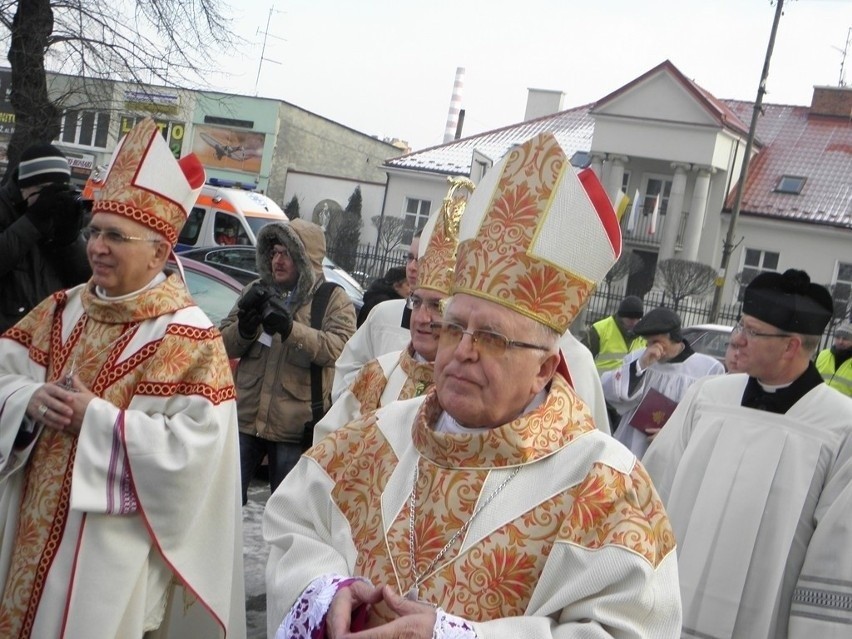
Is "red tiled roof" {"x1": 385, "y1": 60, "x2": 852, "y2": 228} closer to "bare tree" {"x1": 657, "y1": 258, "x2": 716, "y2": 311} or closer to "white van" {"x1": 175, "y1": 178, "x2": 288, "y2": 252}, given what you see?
A: "bare tree" {"x1": 657, "y1": 258, "x2": 716, "y2": 311}

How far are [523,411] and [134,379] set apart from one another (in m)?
1.88

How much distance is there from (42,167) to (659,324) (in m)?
3.98

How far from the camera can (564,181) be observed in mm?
2502

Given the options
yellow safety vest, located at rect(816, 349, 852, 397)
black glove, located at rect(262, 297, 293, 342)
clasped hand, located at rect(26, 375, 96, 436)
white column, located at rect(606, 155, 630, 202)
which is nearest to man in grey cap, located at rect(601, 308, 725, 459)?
yellow safety vest, located at rect(816, 349, 852, 397)

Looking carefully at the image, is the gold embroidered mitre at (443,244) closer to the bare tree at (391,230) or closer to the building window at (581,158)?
the bare tree at (391,230)

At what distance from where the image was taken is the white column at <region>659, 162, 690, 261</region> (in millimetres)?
36656

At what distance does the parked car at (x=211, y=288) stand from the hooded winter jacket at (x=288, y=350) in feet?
9.33

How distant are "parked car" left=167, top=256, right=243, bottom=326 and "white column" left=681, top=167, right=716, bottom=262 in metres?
29.7

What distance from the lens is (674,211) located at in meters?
36.8

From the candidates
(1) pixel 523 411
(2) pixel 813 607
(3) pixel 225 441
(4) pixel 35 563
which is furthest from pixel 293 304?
(1) pixel 523 411

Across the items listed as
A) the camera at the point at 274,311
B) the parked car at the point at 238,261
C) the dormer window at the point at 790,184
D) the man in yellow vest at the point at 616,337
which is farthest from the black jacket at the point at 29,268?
the dormer window at the point at 790,184

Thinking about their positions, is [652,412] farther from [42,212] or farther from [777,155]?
[777,155]

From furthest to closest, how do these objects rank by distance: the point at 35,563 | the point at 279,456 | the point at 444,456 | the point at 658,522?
1. the point at 279,456
2. the point at 35,563
3. the point at 444,456
4. the point at 658,522

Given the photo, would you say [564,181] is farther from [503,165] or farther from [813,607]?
[813,607]
